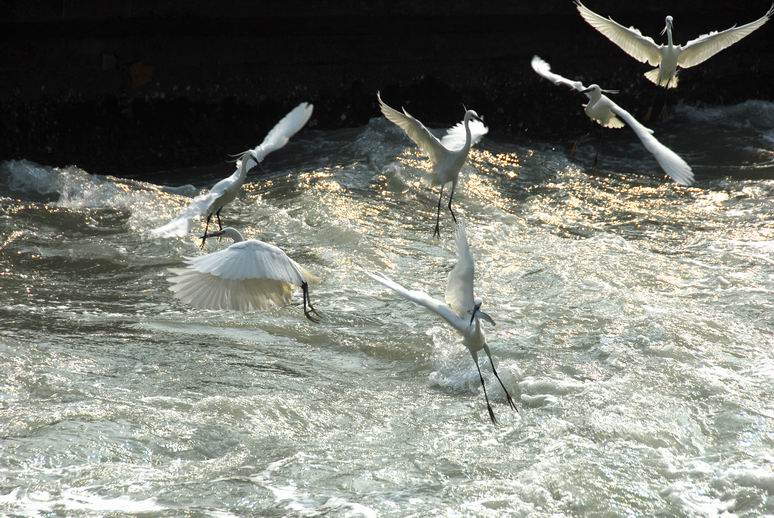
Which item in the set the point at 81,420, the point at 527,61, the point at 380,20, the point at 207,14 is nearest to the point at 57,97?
the point at 207,14

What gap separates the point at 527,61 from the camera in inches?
548

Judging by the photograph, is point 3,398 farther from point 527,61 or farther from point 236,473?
point 527,61

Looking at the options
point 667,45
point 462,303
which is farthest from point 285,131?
point 667,45

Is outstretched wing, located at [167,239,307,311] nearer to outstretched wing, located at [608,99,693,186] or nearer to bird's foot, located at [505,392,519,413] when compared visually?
bird's foot, located at [505,392,519,413]

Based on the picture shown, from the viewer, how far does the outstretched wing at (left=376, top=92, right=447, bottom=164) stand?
691 centimetres

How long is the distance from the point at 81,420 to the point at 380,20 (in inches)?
344

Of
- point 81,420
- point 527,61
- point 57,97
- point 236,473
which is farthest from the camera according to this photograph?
point 527,61

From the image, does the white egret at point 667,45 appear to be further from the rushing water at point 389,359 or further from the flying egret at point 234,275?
the flying egret at point 234,275

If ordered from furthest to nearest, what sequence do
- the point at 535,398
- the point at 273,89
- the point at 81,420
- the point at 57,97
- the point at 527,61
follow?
the point at 527,61, the point at 273,89, the point at 57,97, the point at 535,398, the point at 81,420

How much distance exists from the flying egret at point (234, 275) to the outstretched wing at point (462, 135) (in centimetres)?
241

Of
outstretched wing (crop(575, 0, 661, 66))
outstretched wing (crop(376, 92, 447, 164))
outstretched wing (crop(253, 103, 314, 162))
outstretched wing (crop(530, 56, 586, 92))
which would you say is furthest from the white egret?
outstretched wing (crop(253, 103, 314, 162))

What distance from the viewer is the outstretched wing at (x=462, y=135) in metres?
7.79

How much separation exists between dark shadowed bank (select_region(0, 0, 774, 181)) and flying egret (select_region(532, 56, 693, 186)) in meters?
3.99

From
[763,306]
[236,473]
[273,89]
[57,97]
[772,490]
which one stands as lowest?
[236,473]
